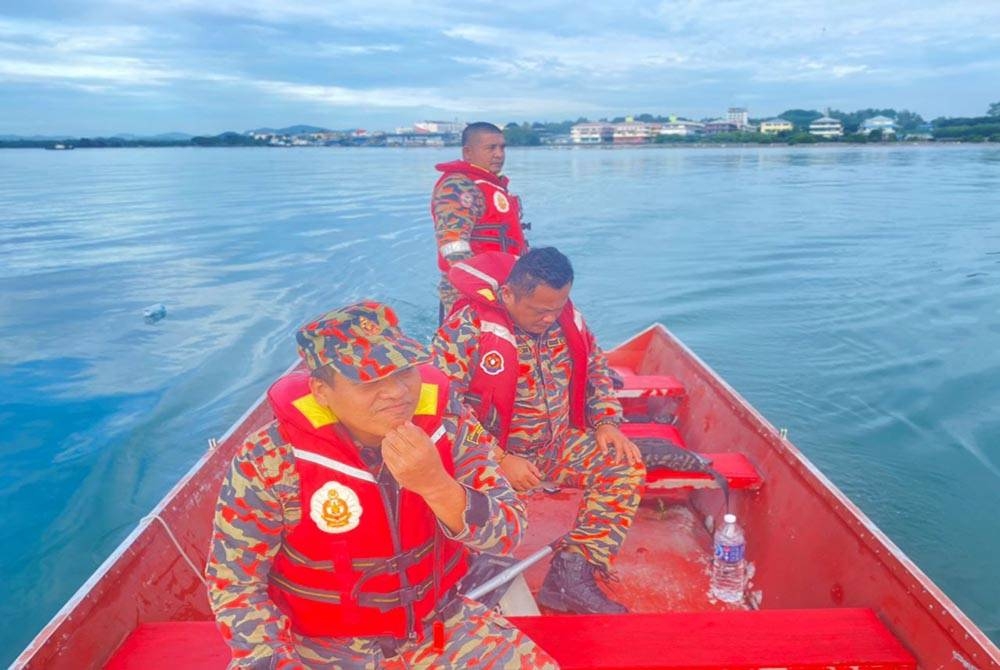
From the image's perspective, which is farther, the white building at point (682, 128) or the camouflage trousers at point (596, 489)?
the white building at point (682, 128)

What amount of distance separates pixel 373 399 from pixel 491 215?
11.4ft

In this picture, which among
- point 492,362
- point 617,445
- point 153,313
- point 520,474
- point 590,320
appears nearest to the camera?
point 520,474

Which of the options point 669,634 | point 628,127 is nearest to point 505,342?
point 669,634

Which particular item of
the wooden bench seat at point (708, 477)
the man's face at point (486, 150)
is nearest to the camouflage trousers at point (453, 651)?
the wooden bench seat at point (708, 477)

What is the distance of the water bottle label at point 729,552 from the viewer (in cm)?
324

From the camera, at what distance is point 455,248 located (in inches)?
178

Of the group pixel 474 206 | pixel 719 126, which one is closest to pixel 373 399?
pixel 474 206

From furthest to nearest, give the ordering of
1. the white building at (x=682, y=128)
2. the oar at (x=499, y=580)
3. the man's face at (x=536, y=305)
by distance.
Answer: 1. the white building at (x=682, y=128)
2. the man's face at (x=536, y=305)
3. the oar at (x=499, y=580)

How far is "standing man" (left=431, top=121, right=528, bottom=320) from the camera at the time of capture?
4648mm

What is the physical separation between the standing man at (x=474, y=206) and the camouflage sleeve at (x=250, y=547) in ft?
9.61

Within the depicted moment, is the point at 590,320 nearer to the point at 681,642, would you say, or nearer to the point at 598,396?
the point at 598,396

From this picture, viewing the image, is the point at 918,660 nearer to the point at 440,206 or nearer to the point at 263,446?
the point at 263,446

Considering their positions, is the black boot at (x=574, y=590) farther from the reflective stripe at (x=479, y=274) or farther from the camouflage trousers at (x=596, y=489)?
the reflective stripe at (x=479, y=274)

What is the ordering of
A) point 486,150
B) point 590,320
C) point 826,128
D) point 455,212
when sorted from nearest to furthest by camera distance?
point 455,212 → point 486,150 → point 590,320 → point 826,128
